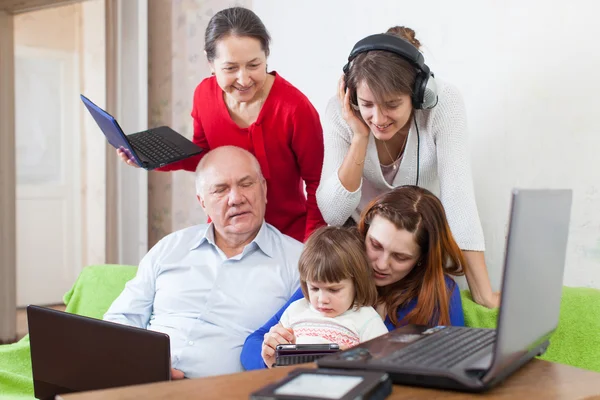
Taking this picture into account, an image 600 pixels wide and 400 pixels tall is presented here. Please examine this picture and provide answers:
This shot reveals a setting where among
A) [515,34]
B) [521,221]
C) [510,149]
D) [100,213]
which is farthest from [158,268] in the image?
[100,213]

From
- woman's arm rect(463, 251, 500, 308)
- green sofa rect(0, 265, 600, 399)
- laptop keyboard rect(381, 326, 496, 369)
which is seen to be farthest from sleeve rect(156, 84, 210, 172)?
laptop keyboard rect(381, 326, 496, 369)

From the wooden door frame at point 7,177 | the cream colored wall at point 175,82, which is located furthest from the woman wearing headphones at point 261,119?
the wooden door frame at point 7,177

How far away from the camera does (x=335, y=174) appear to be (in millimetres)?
1750

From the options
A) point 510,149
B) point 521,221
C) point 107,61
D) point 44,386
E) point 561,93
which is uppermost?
point 107,61

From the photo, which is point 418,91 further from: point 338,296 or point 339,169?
point 338,296

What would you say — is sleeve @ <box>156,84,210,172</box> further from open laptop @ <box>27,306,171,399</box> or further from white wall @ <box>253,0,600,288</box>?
open laptop @ <box>27,306,171,399</box>

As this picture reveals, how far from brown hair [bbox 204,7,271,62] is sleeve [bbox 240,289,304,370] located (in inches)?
27.5

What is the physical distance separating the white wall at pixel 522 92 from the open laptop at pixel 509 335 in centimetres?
76

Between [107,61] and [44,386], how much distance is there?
257 centimetres

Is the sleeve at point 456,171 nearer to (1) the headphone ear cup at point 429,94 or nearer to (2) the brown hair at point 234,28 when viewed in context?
(1) the headphone ear cup at point 429,94

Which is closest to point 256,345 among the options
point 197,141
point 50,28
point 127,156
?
point 127,156

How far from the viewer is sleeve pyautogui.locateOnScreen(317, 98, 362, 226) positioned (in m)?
1.75

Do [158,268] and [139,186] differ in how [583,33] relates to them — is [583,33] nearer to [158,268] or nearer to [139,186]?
[158,268]

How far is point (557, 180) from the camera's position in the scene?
1.78m
